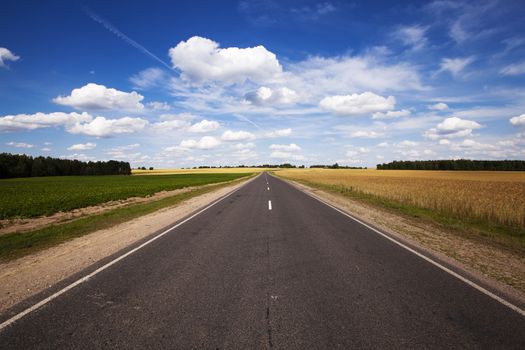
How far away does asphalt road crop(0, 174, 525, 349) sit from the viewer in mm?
3223

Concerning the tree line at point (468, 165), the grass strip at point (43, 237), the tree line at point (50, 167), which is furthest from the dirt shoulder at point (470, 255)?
the tree line at point (468, 165)

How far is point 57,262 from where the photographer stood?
6180mm

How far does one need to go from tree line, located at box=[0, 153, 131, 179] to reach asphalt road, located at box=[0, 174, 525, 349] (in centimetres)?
9352

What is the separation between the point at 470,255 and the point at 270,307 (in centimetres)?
575

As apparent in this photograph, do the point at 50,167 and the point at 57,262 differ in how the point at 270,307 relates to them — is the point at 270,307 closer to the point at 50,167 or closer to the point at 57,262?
the point at 57,262

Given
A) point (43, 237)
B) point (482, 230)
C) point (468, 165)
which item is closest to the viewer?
point (43, 237)

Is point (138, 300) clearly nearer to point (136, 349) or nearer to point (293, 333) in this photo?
point (136, 349)

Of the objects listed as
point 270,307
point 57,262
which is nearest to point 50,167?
point 57,262

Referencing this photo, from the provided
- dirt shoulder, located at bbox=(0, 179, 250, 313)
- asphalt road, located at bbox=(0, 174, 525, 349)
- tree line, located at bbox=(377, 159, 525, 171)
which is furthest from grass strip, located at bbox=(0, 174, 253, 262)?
tree line, located at bbox=(377, 159, 525, 171)

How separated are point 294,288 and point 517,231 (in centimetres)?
1032

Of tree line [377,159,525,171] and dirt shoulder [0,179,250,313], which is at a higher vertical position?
tree line [377,159,525,171]

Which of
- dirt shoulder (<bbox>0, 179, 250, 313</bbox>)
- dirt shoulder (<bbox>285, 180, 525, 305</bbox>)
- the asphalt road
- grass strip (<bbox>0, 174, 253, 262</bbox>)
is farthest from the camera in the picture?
grass strip (<bbox>0, 174, 253, 262</bbox>)

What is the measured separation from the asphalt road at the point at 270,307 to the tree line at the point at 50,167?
93518 mm

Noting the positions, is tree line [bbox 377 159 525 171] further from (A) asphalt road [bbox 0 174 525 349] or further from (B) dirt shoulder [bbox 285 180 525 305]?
(A) asphalt road [bbox 0 174 525 349]
